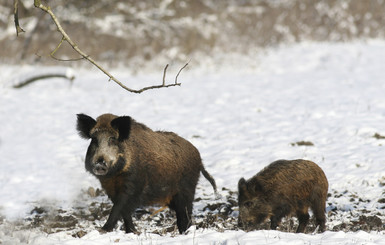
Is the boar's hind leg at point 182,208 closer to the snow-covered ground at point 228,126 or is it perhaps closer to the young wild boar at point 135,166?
the young wild boar at point 135,166

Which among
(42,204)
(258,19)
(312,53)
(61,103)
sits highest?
(258,19)

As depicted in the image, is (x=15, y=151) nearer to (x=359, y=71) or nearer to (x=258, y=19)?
(x=359, y=71)

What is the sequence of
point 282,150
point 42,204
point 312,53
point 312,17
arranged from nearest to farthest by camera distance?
point 42,204, point 282,150, point 312,53, point 312,17

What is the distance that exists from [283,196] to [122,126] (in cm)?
229

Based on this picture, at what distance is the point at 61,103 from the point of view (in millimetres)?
14758

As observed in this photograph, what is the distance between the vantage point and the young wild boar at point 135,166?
5930mm

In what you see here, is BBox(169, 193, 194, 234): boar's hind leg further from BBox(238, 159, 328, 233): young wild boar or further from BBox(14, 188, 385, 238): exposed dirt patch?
BBox(238, 159, 328, 233): young wild boar

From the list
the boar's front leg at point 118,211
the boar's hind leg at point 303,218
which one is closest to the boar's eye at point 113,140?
the boar's front leg at point 118,211

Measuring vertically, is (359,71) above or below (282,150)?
above

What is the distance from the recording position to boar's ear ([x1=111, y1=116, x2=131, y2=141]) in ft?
19.5

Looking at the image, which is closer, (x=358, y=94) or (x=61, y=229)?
(x=61, y=229)

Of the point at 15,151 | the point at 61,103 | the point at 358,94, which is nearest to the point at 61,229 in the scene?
the point at 15,151

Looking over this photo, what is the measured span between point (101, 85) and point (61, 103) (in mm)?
2864

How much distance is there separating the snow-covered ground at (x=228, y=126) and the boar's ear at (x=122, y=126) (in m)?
1.26
